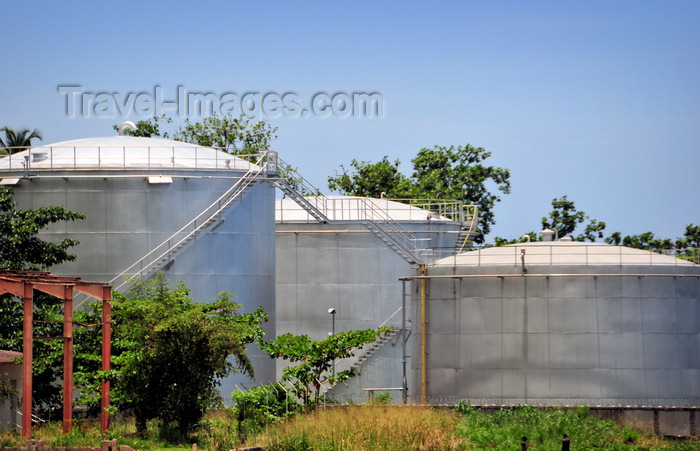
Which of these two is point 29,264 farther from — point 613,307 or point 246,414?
point 613,307

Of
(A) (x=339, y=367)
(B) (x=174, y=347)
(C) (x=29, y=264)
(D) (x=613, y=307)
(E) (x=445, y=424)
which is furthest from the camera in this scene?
(A) (x=339, y=367)

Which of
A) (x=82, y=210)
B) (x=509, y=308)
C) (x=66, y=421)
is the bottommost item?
(x=66, y=421)

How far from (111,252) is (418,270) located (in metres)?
12.4

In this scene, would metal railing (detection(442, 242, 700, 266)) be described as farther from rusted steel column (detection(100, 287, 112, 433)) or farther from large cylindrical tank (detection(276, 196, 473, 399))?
large cylindrical tank (detection(276, 196, 473, 399))

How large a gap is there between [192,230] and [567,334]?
51.2 ft

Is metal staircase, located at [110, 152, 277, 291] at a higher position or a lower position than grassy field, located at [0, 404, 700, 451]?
higher

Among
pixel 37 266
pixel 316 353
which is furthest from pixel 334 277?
pixel 37 266

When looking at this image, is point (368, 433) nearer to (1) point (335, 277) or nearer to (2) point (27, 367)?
(2) point (27, 367)

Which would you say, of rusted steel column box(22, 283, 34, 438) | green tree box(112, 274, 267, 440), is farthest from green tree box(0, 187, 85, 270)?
rusted steel column box(22, 283, 34, 438)

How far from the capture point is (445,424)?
121 feet

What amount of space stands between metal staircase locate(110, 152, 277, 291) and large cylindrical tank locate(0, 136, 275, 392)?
86 mm

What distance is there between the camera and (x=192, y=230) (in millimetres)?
49594

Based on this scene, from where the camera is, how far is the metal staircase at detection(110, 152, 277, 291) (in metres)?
48.5

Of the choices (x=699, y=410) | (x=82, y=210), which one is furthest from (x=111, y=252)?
(x=699, y=410)
